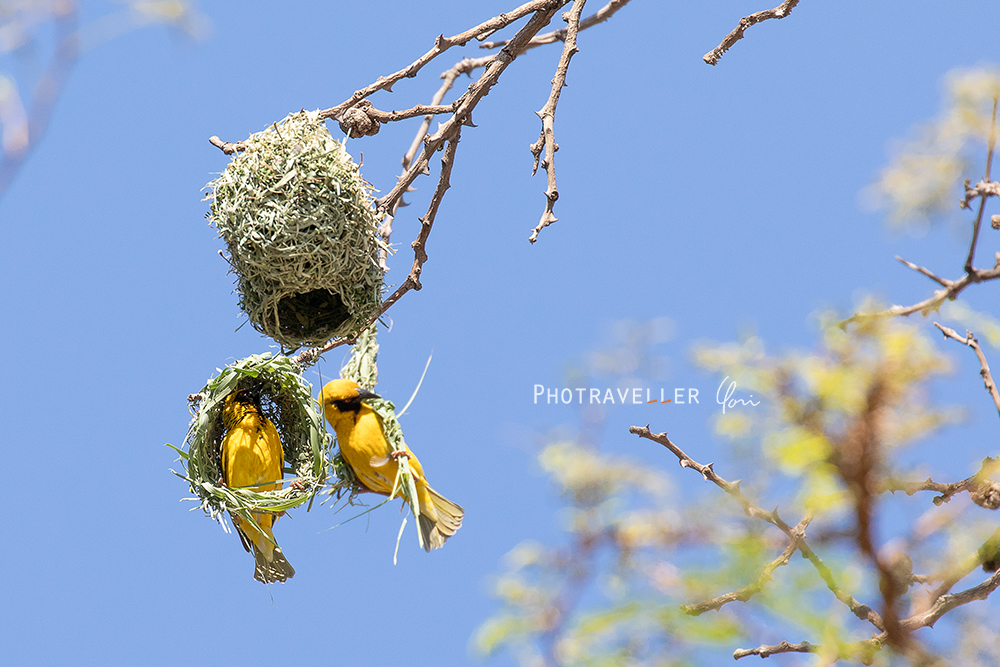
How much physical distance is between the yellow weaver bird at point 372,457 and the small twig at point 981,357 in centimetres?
162

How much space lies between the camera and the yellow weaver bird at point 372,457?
2.91 m

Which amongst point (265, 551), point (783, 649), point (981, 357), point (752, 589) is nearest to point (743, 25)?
point (981, 357)

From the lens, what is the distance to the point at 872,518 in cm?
111

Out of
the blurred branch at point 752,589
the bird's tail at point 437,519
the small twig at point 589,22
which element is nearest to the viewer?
the blurred branch at point 752,589

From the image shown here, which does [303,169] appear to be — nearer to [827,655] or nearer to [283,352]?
[283,352]

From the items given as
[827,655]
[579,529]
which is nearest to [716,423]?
[827,655]

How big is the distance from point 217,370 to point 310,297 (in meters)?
0.41

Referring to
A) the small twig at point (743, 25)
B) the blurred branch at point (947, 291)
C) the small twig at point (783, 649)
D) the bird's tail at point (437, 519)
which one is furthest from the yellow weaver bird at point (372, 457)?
the blurred branch at point (947, 291)

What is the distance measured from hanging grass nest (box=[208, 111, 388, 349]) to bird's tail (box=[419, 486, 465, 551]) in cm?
65

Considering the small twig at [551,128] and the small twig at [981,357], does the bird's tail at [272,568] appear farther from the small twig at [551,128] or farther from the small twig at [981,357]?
the small twig at [981,357]

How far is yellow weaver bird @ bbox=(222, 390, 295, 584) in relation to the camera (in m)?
2.85

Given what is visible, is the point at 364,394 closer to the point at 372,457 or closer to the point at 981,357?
the point at 372,457

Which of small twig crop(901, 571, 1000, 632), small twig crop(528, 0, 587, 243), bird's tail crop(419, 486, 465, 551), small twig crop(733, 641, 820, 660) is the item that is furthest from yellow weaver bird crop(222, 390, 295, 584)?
small twig crop(901, 571, 1000, 632)

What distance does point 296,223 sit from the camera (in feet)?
8.37
